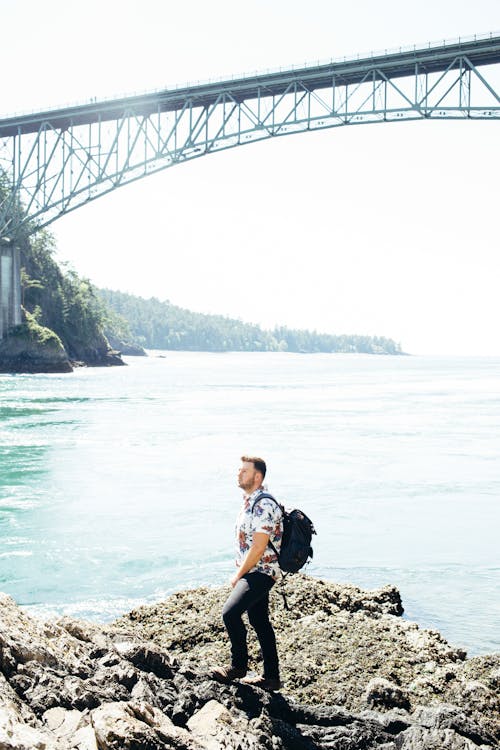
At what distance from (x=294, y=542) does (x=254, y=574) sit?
0.34 metres

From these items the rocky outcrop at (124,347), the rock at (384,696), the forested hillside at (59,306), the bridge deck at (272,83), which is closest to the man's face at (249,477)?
the rock at (384,696)

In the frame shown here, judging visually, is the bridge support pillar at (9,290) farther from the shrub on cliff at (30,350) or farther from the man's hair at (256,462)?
the man's hair at (256,462)

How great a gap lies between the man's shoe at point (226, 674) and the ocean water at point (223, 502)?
2902 millimetres

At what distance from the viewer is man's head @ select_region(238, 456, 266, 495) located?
5.34 meters

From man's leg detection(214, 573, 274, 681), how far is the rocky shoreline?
15 cm

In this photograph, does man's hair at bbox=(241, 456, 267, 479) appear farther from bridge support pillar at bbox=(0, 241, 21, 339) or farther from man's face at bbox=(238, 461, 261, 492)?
bridge support pillar at bbox=(0, 241, 21, 339)

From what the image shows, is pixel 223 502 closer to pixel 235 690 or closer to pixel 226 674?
pixel 226 674

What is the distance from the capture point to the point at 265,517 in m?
5.20

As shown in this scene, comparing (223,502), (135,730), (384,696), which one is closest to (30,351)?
(223,502)

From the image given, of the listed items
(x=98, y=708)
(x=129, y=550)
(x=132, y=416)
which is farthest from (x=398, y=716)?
(x=132, y=416)

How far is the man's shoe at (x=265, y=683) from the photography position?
538 cm

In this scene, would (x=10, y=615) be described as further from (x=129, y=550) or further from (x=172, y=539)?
(x=172, y=539)

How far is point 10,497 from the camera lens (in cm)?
1554

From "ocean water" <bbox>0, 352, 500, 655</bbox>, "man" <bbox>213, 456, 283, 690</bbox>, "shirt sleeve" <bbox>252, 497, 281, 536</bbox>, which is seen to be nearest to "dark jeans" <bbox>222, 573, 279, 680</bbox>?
"man" <bbox>213, 456, 283, 690</bbox>
